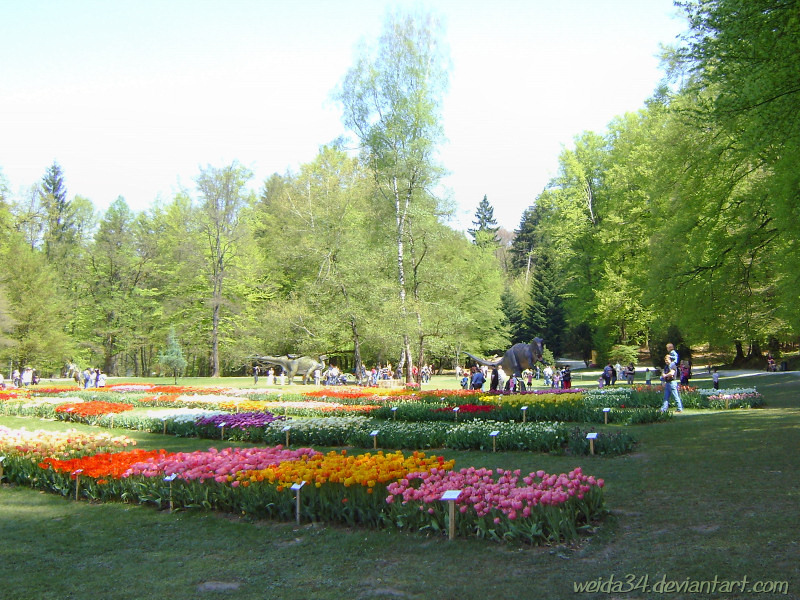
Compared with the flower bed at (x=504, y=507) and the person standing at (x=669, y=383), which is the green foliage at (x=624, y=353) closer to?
the person standing at (x=669, y=383)

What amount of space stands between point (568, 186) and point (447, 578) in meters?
40.1

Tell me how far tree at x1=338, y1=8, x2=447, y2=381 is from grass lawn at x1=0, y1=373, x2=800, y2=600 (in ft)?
66.4

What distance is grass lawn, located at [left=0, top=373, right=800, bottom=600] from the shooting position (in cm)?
469

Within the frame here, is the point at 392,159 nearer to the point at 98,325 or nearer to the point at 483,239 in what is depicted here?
the point at 483,239

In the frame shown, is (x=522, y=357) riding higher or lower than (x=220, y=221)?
lower

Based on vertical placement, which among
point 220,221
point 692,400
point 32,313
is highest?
point 220,221

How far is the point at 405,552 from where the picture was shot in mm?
5609

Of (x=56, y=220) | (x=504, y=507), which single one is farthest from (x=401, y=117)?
(x=56, y=220)

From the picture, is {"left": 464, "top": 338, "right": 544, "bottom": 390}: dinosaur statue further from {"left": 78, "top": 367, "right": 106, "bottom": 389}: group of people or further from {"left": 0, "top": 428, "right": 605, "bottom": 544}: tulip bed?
{"left": 78, "top": 367, "right": 106, "bottom": 389}: group of people

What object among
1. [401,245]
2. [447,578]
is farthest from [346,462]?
[401,245]

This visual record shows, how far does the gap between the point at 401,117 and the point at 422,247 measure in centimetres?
674

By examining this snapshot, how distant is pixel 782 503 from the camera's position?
6.41 metres

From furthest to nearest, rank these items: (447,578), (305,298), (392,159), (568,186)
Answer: (568,186) < (305,298) < (392,159) < (447,578)

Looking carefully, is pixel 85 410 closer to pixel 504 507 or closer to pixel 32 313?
pixel 504 507
